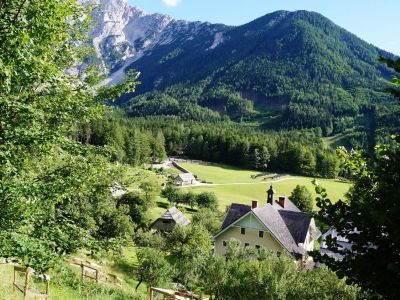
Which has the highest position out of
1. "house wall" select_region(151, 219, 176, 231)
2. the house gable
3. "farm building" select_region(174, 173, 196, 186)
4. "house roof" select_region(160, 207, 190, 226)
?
the house gable

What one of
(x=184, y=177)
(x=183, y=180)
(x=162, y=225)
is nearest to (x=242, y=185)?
(x=184, y=177)

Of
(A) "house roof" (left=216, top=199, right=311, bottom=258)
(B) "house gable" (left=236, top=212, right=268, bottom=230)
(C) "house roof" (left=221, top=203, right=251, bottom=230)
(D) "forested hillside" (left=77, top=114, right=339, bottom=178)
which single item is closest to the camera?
(A) "house roof" (left=216, top=199, right=311, bottom=258)

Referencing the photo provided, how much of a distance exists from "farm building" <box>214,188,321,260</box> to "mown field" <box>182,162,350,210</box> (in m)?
31.3

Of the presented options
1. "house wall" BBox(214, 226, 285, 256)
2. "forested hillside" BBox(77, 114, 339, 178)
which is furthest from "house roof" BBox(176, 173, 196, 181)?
"house wall" BBox(214, 226, 285, 256)

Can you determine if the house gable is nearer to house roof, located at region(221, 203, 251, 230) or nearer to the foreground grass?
house roof, located at region(221, 203, 251, 230)

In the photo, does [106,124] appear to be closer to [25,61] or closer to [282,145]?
[282,145]

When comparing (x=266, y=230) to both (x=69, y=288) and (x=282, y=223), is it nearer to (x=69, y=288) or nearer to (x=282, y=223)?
(x=282, y=223)

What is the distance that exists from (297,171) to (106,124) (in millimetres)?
74380

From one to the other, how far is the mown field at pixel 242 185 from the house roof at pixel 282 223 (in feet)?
102

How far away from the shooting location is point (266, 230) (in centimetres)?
4481

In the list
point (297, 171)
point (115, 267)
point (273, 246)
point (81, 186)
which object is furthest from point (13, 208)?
point (297, 171)

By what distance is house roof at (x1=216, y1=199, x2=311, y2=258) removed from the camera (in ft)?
145

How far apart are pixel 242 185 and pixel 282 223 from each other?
61664 mm

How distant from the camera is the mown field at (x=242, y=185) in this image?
306ft
